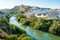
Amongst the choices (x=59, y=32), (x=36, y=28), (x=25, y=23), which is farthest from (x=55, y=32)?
(x=25, y=23)

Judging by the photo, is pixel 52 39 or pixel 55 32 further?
pixel 55 32

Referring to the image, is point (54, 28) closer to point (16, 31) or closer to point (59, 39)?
point (59, 39)

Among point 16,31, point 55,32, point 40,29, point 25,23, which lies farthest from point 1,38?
point 25,23

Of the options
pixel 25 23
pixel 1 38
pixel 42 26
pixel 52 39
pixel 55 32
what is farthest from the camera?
pixel 25 23

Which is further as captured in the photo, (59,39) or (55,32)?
(55,32)

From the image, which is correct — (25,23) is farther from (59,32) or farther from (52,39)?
(52,39)

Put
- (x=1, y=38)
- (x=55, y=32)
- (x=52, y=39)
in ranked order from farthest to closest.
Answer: (x=55, y=32) < (x=52, y=39) < (x=1, y=38)

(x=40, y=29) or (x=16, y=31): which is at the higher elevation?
(x=16, y=31)

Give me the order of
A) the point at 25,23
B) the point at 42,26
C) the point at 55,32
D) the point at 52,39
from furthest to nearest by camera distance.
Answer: the point at 25,23 → the point at 42,26 → the point at 55,32 → the point at 52,39

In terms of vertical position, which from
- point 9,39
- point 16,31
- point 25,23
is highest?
point 9,39
